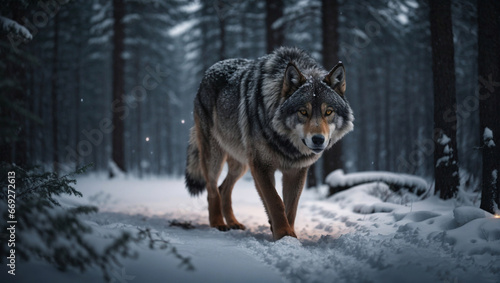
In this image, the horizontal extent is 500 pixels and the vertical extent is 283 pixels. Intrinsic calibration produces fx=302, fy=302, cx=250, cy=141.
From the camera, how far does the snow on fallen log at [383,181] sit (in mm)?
6633

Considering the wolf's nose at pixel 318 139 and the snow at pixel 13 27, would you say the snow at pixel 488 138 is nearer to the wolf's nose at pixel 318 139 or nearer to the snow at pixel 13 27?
the wolf's nose at pixel 318 139

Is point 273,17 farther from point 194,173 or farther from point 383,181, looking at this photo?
point 194,173

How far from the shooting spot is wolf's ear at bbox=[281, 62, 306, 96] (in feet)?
12.0

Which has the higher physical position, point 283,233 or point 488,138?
point 488,138

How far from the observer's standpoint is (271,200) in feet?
12.2

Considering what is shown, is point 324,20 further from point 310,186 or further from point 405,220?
point 405,220

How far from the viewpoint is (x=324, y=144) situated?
128 inches

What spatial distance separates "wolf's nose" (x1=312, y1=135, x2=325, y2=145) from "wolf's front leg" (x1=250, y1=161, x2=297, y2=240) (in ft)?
2.71

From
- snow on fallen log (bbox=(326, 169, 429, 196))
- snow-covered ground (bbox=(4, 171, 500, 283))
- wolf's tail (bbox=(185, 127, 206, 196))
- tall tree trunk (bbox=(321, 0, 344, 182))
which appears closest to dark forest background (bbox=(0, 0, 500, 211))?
tall tree trunk (bbox=(321, 0, 344, 182))

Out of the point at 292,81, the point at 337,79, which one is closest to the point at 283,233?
the point at 292,81

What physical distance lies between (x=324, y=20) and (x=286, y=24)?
2.22 meters

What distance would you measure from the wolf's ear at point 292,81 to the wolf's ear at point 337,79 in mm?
329

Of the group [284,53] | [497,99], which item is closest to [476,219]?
[497,99]

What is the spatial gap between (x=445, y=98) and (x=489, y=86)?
91 cm
